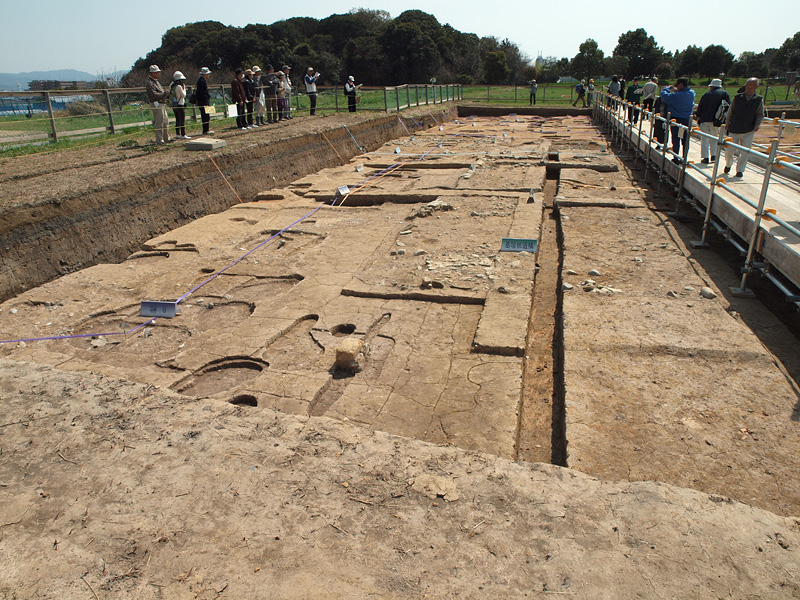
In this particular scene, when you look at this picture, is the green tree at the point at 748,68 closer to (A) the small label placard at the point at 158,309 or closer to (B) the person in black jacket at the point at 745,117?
(B) the person in black jacket at the point at 745,117

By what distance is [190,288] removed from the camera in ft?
19.9

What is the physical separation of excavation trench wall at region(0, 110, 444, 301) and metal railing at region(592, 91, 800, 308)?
7503 mm

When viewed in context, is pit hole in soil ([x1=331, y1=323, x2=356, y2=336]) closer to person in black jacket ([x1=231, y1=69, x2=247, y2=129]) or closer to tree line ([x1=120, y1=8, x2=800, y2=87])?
person in black jacket ([x1=231, y1=69, x2=247, y2=129])

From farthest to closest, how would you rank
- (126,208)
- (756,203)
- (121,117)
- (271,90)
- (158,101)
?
(271,90)
(121,117)
(158,101)
(126,208)
(756,203)

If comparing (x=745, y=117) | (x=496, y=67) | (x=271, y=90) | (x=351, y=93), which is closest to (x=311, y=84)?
(x=271, y=90)

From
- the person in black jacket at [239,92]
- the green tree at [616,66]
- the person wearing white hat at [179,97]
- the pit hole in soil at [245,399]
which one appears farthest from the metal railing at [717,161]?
the green tree at [616,66]

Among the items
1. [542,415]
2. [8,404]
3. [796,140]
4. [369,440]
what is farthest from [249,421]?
[796,140]

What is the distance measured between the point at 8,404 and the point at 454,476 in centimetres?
270

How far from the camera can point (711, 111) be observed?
328 inches

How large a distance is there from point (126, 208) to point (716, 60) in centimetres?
5184

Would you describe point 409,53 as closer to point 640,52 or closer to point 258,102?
point 640,52

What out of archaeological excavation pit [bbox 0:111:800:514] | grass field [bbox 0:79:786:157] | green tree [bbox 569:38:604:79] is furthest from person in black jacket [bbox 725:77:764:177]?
green tree [bbox 569:38:604:79]

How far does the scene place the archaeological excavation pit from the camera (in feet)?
11.2

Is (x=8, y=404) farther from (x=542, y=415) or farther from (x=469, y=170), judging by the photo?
(x=469, y=170)
